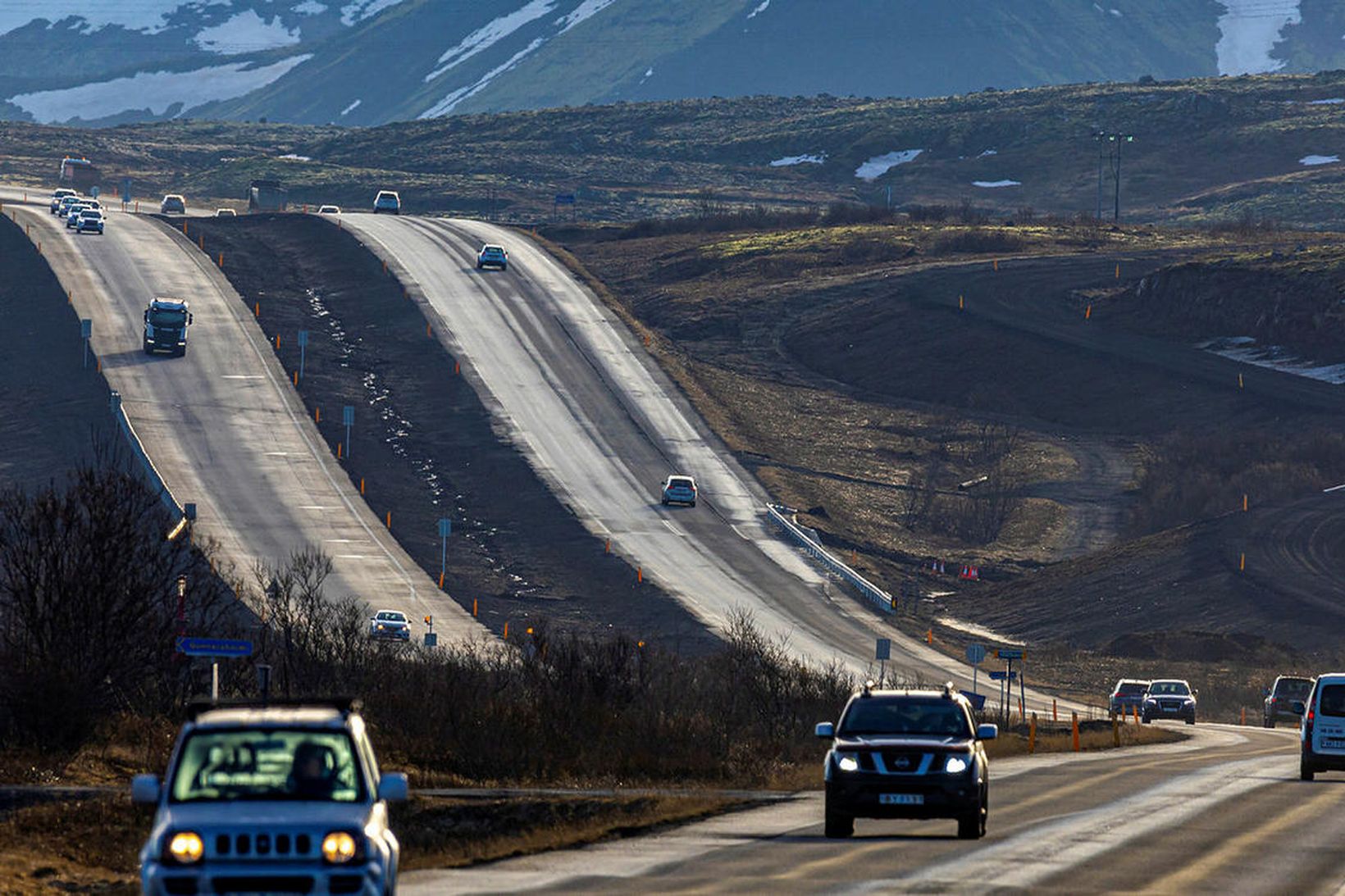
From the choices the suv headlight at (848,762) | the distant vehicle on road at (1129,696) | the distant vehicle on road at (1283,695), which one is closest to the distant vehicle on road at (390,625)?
the distant vehicle on road at (1129,696)

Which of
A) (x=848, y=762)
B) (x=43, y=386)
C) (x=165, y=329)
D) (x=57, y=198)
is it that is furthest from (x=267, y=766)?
(x=57, y=198)

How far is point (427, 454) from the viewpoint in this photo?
299ft

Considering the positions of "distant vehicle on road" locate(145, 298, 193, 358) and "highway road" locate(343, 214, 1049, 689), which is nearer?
"highway road" locate(343, 214, 1049, 689)

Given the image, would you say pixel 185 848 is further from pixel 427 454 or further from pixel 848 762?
pixel 427 454

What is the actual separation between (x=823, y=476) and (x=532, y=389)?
615 inches

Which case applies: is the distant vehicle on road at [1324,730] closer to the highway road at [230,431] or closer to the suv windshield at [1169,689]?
the suv windshield at [1169,689]

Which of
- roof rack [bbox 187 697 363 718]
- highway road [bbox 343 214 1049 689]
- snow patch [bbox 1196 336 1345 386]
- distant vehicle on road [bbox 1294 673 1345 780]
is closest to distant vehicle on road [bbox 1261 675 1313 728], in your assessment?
highway road [bbox 343 214 1049 689]

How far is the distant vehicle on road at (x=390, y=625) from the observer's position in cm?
6225

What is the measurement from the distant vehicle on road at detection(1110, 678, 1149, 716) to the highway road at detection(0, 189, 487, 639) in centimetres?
2077

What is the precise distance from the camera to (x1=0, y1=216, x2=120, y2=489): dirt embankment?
83750 mm

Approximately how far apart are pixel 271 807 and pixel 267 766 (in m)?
0.51

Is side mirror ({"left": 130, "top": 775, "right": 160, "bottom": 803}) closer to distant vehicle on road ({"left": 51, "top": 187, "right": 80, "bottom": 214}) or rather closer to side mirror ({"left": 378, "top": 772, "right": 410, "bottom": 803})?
side mirror ({"left": 378, "top": 772, "right": 410, "bottom": 803})

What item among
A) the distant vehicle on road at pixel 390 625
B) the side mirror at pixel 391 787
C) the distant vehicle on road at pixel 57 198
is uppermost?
the distant vehicle on road at pixel 57 198

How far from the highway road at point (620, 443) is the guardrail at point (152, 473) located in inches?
638
